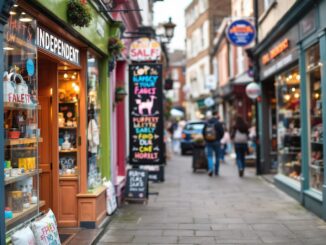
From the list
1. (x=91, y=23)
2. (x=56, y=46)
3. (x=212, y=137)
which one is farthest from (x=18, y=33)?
(x=212, y=137)

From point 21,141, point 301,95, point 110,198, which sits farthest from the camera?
point 301,95

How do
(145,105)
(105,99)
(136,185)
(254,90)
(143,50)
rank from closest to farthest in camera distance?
(105,99) < (136,185) < (145,105) < (143,50) < (254,90)

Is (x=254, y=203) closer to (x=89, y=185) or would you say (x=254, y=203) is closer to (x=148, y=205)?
(x=148, y=205)

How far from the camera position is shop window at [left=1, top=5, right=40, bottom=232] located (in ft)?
16.0

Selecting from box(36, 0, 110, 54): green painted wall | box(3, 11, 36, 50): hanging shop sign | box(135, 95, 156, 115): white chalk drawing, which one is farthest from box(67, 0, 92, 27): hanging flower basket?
box(135, 95, 156, 115): white chalk drawing

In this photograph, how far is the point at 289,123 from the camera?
39.0 feet

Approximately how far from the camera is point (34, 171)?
559 centimetres

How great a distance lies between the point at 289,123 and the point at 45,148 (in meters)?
6.47

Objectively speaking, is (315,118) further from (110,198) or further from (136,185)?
(110,198)

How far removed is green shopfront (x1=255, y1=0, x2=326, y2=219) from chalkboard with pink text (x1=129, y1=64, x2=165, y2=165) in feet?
9.44

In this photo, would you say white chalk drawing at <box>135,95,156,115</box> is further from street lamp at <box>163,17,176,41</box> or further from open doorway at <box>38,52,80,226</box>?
street lamp at <box>163,17,176,41</box>

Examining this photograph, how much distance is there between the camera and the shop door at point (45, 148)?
7.53 m

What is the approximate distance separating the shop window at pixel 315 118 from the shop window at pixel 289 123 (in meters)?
1.19

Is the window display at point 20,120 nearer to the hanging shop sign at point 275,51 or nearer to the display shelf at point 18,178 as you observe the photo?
the display shelf at point 18,178
